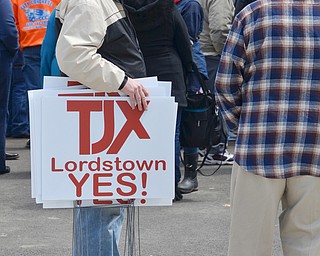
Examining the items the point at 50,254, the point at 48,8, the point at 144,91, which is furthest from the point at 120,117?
the point at 48,8

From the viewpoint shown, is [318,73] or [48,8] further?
[48,8]

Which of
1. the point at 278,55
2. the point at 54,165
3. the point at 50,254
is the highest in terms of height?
the point at 278,55

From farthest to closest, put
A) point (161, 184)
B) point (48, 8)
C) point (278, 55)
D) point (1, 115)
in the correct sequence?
point (48, 8) < point (1, 115) < point (161, 184) < point (278, 55)

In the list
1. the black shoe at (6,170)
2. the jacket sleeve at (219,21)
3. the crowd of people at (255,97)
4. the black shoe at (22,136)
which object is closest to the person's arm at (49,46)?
the crowd of people at (255,97)

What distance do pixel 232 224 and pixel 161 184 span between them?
1.28 feet

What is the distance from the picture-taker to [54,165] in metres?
3.97

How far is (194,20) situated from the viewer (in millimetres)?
7309

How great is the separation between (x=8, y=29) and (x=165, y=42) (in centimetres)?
219

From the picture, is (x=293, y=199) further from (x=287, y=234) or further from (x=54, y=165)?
(x=54, y=165)

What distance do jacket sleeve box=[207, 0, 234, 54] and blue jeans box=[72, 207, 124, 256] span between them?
4.63m

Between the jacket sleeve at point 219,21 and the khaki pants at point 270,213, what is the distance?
4869 mm

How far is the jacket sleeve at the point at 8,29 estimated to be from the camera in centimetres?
796

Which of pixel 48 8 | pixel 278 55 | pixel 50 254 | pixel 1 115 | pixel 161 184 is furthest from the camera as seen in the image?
pixel 48 8

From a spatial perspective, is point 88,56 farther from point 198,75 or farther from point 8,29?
point 8,29
